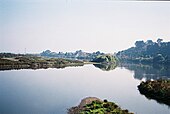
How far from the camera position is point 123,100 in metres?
7.88

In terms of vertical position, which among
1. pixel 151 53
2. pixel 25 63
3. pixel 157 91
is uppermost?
pixel 151 53

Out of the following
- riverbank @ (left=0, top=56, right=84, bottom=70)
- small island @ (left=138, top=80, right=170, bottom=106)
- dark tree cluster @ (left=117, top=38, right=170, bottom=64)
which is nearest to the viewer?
small island @ (left=138, top=80, right=170, bottom=106)

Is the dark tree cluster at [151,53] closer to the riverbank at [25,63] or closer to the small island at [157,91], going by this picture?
the riverbank at [25,63]

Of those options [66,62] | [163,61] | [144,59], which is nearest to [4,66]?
[66,62]

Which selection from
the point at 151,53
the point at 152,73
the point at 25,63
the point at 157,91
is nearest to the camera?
the point at 157,91

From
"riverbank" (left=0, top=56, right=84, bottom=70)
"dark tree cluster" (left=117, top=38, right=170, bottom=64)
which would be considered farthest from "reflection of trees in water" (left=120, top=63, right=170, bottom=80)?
"riverbank" (left=0, top=56, right=84, bottom=70)

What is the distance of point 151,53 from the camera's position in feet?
111

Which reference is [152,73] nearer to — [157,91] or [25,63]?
[157,91]

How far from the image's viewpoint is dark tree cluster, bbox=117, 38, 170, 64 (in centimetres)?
2725

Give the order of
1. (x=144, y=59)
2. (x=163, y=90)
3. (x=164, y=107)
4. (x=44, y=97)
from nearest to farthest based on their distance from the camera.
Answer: (x=164, y=107), (x=44, y=97), (x=163, y=90), (x=144, y=59)

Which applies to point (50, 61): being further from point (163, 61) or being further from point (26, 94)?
point (26, 94)

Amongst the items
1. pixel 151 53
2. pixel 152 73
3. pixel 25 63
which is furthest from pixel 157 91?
pixel 151 53

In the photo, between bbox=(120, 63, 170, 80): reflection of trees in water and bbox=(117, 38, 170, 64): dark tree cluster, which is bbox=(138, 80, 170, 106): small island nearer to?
bbox=(120, 63, 170, 80): reflection of trees in water

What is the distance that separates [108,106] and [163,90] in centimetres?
336
